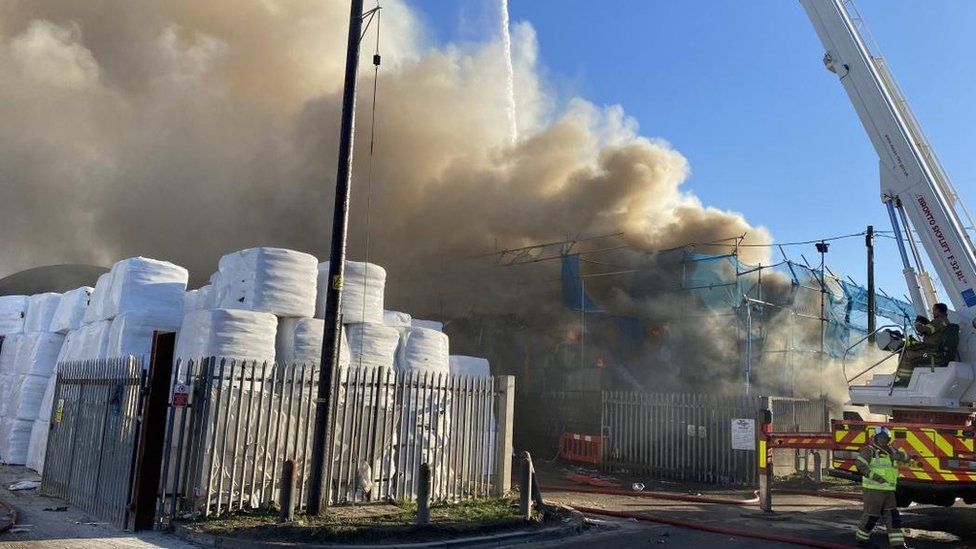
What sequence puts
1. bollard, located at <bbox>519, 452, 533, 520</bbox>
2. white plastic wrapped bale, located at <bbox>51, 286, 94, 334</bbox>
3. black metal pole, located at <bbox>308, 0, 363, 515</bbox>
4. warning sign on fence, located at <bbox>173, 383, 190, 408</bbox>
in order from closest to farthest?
warning sign on fence, located at <bbox>173, 383, 190, 408</bbox>
black metal pole, located at <bbox>308, 0, 363, 515</bbox>
bollard, located at <bbox>519, 452, 533, 520</bbox>
white plastic wrapped bale, located at <bbox>51, 286, 94, 334</bbox>

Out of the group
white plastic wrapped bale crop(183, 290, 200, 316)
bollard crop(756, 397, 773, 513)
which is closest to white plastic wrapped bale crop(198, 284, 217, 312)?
white plastic wrapped bale crop(183, 290, 200, 316)

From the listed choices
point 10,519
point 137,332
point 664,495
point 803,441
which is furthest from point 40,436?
point 803,441

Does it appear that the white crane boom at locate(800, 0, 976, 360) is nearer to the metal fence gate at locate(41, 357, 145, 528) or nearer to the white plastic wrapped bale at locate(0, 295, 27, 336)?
the metal fence gate at locate(41, 357, 145, 528)

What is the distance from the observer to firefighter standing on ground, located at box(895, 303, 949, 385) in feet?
28.9

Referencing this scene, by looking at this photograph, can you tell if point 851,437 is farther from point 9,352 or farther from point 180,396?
point 9,352

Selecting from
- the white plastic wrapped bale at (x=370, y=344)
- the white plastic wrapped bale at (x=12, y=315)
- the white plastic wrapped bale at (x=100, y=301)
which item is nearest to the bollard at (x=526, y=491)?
the white plastic wrapped bale at (x=370, y=344)

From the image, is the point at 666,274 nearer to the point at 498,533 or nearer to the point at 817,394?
the point at 817,394

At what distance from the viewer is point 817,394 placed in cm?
2022

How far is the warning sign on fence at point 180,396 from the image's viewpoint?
7.53m

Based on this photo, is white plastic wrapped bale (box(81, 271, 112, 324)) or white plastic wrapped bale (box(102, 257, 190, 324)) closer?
white plastic wrapped bale (box(102, 257, 190, 324))

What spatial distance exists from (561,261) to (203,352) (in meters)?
15.3

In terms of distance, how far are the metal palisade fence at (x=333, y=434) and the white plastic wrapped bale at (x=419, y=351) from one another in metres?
1.55

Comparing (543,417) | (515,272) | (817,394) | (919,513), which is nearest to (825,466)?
(919,513)

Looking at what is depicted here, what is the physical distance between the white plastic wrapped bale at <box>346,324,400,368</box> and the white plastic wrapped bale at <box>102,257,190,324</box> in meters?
2.43
